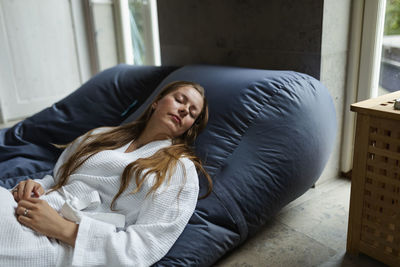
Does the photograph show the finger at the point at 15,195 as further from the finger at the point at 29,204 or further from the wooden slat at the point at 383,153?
the wooden slat at the point at 383,153

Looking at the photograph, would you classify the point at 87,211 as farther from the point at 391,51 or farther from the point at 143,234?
the point at 391,51

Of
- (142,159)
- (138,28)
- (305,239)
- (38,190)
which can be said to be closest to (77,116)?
(38,190)

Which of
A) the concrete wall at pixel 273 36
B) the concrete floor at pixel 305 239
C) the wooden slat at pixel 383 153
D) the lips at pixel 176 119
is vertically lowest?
the concrete floor at pixel 305 239

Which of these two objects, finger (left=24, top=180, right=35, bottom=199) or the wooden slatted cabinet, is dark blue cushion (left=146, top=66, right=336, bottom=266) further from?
finger (left=24, top=180, right=35, bottom=199)

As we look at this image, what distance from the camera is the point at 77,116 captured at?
1.89 m

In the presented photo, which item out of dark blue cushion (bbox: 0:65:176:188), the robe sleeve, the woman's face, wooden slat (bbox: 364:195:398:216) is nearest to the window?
dark blue cushion (bbox: 0:65:176:188)

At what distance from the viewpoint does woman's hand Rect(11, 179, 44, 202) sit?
1.22 metres

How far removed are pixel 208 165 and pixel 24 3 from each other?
2.77m

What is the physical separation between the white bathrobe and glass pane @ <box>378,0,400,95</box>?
1079 mm

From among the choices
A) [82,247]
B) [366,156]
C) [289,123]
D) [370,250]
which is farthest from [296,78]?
[82,247]

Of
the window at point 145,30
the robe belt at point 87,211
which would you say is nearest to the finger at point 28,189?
the robe belt at point 87,211

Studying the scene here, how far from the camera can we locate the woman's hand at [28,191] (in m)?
1.22

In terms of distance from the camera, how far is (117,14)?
335 cm

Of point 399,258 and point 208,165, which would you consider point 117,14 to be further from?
point 399,258
